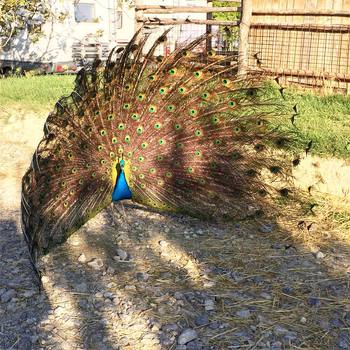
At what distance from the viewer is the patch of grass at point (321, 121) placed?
6250 millimetres

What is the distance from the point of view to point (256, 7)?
32.1 ft

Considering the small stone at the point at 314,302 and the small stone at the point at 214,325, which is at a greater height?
the small stone at the point at 314,302

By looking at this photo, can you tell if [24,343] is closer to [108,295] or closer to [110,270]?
[108,295]

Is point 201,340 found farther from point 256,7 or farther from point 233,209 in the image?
point 256,7

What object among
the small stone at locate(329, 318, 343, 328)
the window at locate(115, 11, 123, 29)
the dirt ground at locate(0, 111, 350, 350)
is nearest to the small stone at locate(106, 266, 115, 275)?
the dirt ground at locate(0, 111, 350, 350)

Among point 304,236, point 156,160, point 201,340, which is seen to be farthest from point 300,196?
point 201,340

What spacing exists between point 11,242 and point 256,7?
22.7ft

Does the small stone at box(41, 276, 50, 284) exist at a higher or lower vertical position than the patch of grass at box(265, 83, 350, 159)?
lower

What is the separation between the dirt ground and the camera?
337 centimetres

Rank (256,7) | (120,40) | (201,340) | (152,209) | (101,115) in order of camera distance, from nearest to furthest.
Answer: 1. (201,340)
2. (101,115)
3. (152,209)
4. (256,7)
5. (120,40)

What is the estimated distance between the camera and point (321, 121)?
24.4 ft

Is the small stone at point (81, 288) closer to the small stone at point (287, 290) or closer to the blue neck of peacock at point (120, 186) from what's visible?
the blue neck of peacock at point (120, 186)

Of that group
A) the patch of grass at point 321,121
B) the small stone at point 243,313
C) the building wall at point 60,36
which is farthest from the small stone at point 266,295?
the building wall at point 60,36

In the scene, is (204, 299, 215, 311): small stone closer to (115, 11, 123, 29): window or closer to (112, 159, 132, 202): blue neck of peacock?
(112, 159, 132, 202): blue neck of peacock
